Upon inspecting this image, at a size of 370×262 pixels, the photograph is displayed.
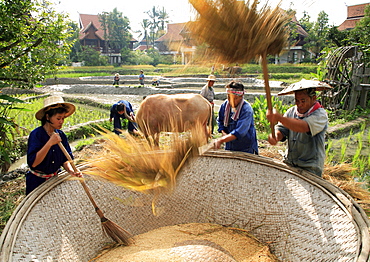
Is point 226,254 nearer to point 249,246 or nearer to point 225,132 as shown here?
point 249,246

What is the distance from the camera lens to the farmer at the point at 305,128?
1919 millimetres

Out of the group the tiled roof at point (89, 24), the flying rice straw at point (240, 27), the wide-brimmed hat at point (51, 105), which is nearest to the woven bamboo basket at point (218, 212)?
the wide-brimmed hat at point (51, 105)

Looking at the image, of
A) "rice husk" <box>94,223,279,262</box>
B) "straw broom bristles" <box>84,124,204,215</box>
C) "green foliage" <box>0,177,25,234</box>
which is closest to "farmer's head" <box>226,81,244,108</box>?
"straw broom bristles" <box>84,124,204,215</box>

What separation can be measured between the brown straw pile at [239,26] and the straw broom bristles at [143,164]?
29.6 inches

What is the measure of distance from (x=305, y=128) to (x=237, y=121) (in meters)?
0.86

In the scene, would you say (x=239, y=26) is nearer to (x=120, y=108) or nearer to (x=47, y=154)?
(x=47, y=154)

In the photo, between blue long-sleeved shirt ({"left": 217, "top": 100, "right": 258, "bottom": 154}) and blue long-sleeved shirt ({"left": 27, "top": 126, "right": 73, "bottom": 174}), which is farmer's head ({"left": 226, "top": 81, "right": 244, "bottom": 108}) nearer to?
blue long-sleeved shirt ({"left": 217, "top": 100, "right": 258, "bottom": 154})

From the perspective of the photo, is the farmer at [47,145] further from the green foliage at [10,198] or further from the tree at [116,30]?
the tree at [116,30]

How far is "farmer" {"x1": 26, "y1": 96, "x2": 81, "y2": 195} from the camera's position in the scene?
6.41 ft

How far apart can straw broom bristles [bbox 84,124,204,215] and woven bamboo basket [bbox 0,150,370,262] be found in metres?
0.17

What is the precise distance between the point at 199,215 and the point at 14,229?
1.36m

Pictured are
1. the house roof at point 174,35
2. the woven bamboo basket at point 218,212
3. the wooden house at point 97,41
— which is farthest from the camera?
the wooden house at point 97,41

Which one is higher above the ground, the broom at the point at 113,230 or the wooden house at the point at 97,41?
the wooden house at the point at 97,41

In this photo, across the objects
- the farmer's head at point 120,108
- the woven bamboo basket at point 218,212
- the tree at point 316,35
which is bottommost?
the woven bamboo basket at point 218,212
